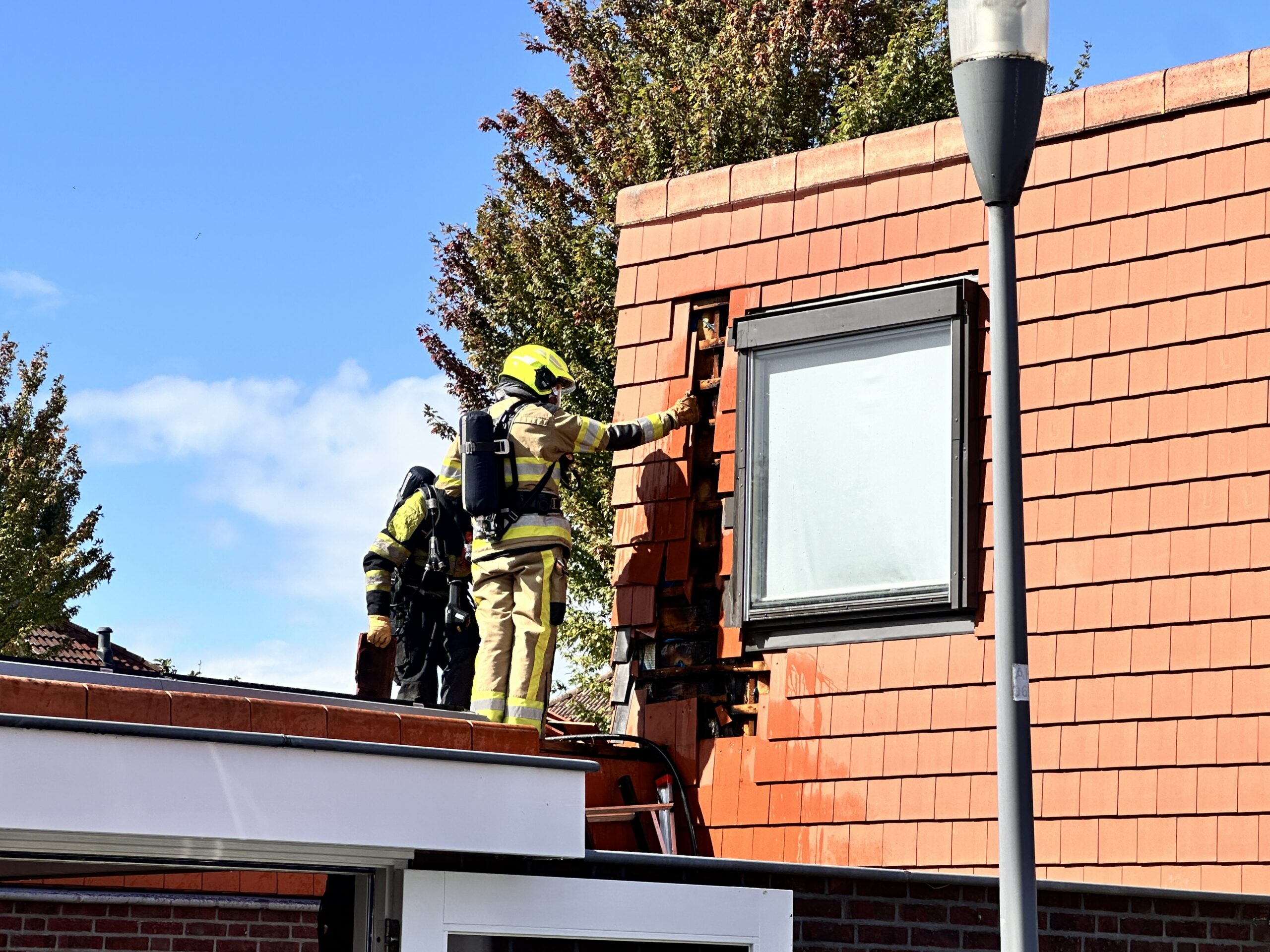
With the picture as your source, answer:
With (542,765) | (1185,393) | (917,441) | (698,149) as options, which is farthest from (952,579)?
(698,149)

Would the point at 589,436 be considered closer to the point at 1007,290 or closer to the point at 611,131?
the point at 1007,290

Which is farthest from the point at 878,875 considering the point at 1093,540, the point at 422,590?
the point at 422,590

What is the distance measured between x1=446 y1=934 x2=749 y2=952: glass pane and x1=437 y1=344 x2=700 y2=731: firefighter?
2.82 m

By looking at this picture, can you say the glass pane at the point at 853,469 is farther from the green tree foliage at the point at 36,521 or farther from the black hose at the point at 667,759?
the green tree foliage at the point at 36,521

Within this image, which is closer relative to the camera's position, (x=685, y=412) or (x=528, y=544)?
(x=528, y=544)

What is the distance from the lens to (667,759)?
358 inches

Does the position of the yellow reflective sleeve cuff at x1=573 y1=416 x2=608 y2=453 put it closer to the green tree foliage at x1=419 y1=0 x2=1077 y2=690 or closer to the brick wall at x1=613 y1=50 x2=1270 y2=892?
the brick wall at x1=613 y1=50 x2=1270 y2=892

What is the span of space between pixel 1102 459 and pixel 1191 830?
5.40 ft

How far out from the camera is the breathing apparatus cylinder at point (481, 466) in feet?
28.6

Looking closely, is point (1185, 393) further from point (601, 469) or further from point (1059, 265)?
point (601, 469)

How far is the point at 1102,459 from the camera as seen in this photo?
8.12m

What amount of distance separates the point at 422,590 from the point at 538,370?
1.93 m

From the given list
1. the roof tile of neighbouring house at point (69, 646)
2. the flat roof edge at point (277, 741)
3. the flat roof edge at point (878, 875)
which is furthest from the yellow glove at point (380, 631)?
the roof tile of neighbouring house at point (69, 646)

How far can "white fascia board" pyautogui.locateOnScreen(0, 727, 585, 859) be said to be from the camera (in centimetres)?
425
